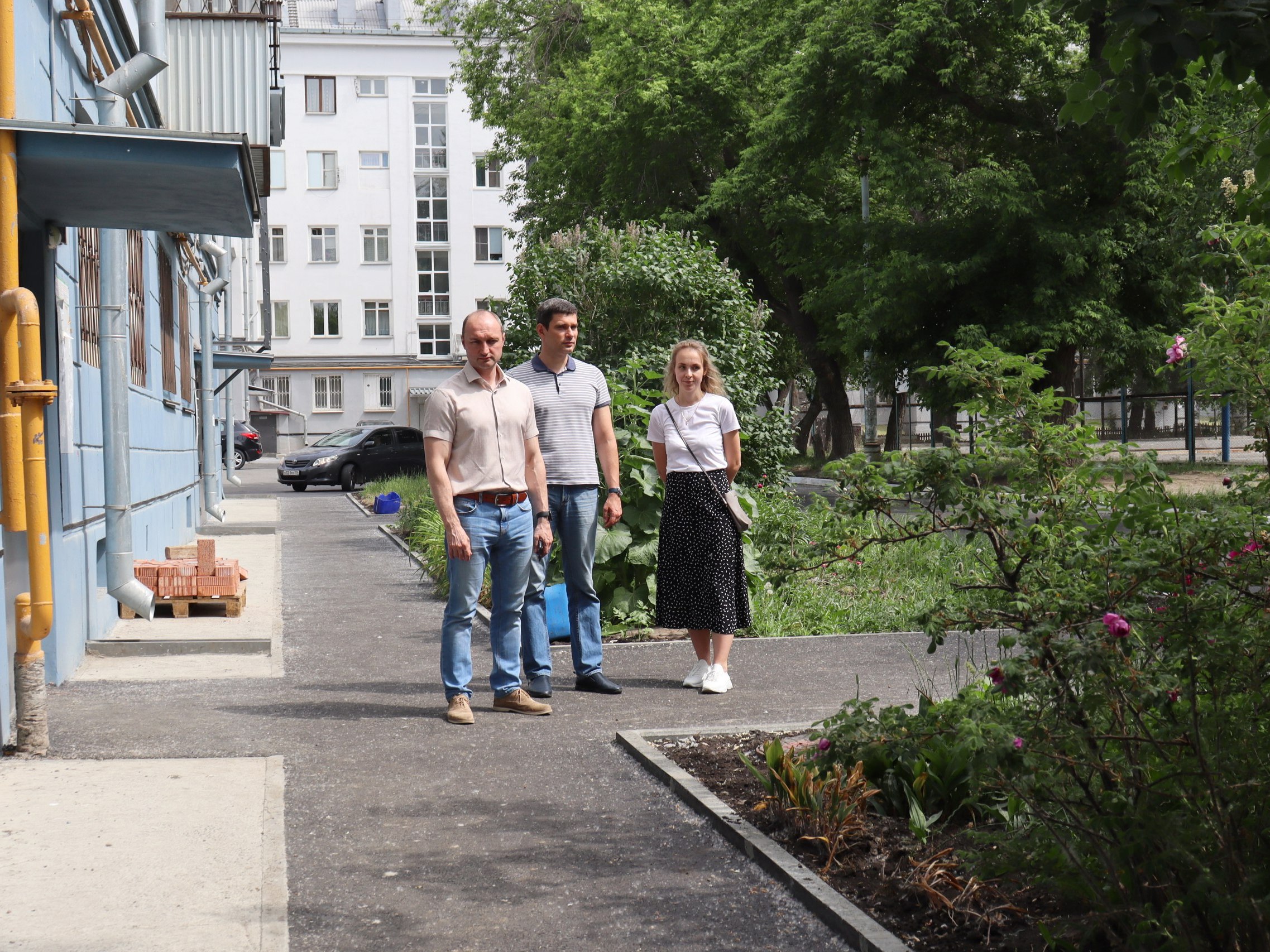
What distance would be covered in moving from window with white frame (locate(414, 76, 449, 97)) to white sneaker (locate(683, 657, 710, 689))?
6121 cm

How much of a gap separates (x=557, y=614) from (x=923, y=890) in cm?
522

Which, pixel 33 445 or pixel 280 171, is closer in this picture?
pixel 33 445

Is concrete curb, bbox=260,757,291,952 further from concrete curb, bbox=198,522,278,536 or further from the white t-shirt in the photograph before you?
concrete curb, bbox=198,522,278,536

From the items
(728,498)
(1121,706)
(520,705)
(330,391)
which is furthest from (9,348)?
(330,391)

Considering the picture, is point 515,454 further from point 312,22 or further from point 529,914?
point 312,22

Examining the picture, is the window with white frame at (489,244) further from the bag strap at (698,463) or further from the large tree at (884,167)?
the bag strap at (698,463)

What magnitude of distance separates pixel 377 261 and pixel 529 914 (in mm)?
63189

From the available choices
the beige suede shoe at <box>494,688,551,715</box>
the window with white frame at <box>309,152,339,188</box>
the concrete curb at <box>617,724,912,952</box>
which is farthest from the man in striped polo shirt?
the window with white frame at <box>309,152,339,188</box>

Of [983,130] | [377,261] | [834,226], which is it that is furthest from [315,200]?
[983,130]

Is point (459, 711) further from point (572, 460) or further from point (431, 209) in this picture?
point (431, 209)

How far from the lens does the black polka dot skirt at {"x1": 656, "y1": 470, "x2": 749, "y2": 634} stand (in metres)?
7.41

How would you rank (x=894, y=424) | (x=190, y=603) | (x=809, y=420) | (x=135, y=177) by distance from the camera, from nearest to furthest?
1. (x=135, y=177)
2. (x=190, y=603)
3. (x=894, y=424)
4. (x=809, y=420)

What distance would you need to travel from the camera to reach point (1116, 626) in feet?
10.3

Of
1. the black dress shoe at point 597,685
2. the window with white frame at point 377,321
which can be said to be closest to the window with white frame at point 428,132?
the window with white frame at point 377,321
